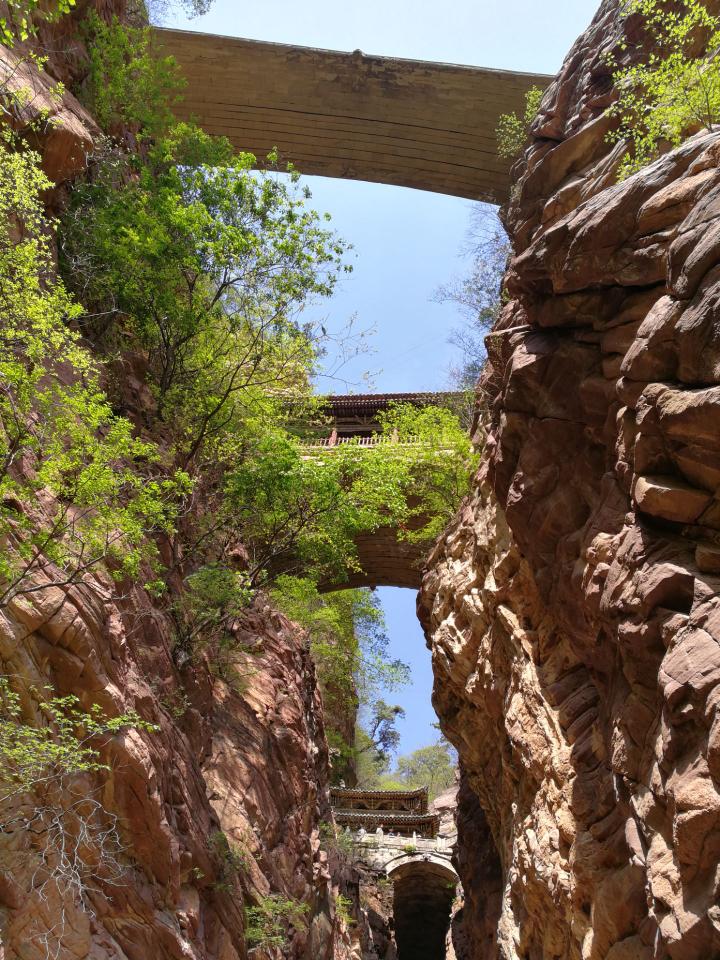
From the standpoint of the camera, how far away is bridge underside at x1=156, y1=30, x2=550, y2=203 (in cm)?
1424

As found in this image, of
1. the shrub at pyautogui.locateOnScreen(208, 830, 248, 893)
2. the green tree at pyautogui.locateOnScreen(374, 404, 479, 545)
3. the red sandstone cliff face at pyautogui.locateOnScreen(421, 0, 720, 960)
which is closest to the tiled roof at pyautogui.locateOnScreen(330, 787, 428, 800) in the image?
the red sandstone cliff face at pyautogui.locateOnScreen(421, 0, 720, 960)

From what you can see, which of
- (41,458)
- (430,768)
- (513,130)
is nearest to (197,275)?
(41,458)

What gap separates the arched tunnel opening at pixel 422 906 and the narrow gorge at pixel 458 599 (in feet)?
31.3

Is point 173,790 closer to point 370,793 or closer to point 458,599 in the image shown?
point 458,599

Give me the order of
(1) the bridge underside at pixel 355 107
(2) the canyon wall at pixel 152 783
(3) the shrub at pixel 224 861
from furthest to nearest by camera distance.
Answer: (1) the bridge underside at pixel 355 107 → (3) the shrub at pixel 224 861 → (2) the canyon wall at pixel 152 783

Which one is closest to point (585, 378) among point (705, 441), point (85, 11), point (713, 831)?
point (705, 441)

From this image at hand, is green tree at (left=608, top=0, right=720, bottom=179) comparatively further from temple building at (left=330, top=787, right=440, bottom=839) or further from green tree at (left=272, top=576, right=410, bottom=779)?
temple building at (left=330, top=787, right=440, bottom=839)

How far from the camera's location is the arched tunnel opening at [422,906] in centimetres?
2367

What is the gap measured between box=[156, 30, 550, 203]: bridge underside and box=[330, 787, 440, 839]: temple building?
20838 millimetres

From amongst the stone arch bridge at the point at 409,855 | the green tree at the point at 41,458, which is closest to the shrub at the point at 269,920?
the green tree at the point at 41,458

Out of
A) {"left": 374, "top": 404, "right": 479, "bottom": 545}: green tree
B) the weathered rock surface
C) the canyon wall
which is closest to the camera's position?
the canyon wall

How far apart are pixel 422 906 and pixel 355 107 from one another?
25.3m

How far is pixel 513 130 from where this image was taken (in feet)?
46.9

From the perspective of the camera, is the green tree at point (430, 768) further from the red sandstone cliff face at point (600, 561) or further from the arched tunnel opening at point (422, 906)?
the red sandstone cliff face at point (600, 561)
